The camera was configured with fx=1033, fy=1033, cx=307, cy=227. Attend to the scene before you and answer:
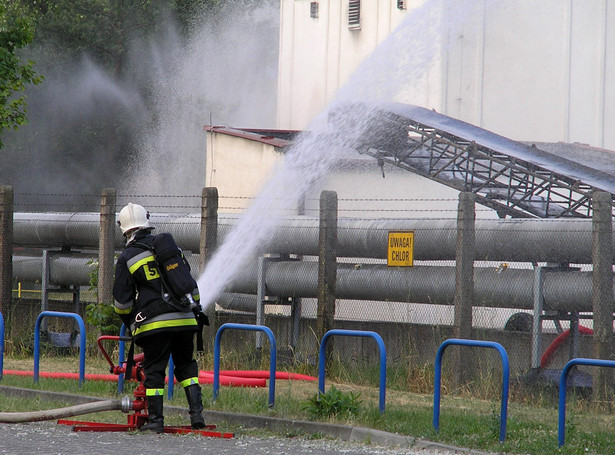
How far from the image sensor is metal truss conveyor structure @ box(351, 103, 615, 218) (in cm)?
1664

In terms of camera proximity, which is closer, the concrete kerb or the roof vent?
the concrete kerb

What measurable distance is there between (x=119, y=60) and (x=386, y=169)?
27539mm

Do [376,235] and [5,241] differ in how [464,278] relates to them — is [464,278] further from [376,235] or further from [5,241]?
[5,241]

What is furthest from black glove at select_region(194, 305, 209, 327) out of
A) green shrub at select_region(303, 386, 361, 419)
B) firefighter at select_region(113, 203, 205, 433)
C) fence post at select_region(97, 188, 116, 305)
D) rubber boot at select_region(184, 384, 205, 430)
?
fence post at select_region(97, 188, 116, 305)

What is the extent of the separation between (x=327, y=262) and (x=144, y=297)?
427cm

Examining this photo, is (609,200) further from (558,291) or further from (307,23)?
Answer: (307,23)

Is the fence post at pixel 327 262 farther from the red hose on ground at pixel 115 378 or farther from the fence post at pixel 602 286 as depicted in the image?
the fence post at pixel 602 286

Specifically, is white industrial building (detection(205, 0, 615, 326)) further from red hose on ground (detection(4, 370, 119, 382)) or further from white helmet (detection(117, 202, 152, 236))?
white helmet (detection(117, 202, 152, 236))

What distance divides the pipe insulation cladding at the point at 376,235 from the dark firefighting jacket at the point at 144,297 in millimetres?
5113

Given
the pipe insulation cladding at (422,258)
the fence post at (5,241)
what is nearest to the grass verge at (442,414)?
the pipe insulation cladding at (422,258)

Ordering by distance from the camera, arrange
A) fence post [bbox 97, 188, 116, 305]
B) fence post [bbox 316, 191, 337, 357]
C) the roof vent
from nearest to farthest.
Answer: fence post [bbox 316, 191, 337, 357]
fence post [bbox 97, 188, 116, 305]
the roof vent

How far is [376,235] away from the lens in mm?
13305

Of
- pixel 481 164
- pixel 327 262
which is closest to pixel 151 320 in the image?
pixel 327 262

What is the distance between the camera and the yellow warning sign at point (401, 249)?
500 inches
